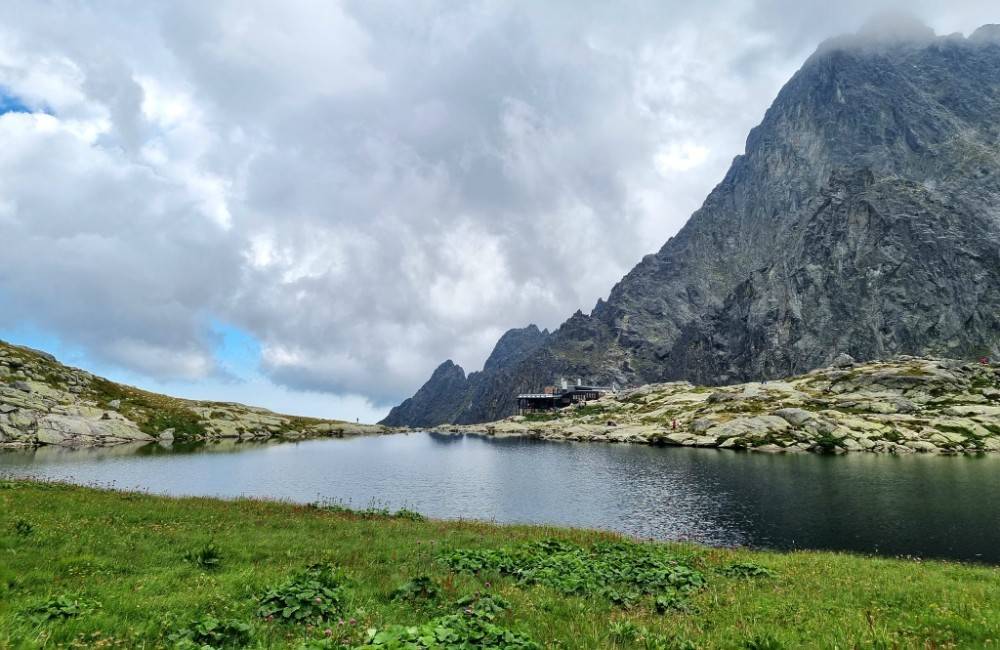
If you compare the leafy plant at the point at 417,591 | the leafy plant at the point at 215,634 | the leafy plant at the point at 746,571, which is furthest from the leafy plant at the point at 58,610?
the leafy plant at the point at 746,571

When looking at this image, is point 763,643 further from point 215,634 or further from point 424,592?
point 215,634

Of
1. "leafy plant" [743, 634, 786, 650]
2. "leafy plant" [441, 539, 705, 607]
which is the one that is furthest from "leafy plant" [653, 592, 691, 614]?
"leafy plant" [743, 634, 786, 650]

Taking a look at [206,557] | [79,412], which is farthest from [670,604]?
[79,412]

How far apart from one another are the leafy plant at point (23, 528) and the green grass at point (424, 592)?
0.11 metres

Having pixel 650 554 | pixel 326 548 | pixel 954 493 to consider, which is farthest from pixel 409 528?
pixel 954 493

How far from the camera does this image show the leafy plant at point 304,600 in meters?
10.8

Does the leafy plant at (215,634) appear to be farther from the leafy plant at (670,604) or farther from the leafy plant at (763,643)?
the leafy plant at (670,604)

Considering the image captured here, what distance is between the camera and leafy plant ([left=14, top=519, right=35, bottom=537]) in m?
16.9

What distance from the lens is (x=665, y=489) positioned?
2477 inches

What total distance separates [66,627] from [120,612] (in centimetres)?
165

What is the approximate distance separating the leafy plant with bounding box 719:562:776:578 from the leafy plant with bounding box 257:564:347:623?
48.5 ft

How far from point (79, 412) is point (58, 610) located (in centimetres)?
12983

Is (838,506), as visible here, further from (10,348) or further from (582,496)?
(10,348)

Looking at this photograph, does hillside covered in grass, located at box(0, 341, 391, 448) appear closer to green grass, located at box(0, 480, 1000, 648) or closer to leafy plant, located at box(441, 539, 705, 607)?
green grass, located at box(0, 480, 1000, 648)
